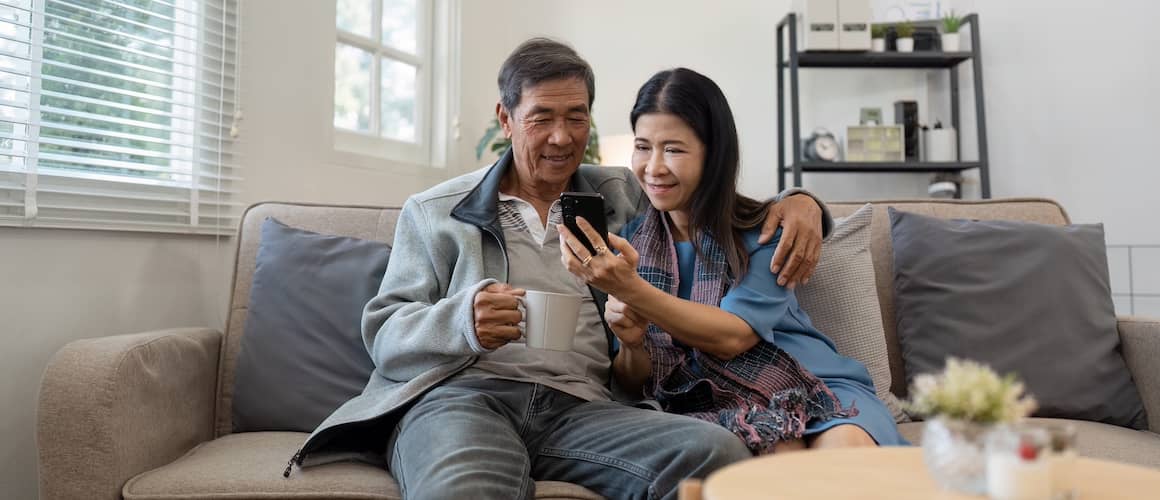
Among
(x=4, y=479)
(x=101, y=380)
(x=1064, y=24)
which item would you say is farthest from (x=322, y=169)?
(x=1064, y=24)

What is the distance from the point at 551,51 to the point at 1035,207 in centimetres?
116

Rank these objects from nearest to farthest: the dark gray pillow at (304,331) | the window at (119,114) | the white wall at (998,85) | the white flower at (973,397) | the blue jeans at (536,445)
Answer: the white flower at (973,397) < the blue jeans at (536,445) < the dark gray pillow at (304,331) < the window at (119,114) < the white wall at (998,85)

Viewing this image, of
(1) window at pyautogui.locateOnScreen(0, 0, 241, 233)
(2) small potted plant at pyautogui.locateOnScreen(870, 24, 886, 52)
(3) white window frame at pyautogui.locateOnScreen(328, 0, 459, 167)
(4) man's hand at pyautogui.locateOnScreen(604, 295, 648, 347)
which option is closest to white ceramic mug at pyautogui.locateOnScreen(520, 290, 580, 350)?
(4) man's hand at pyautogui.locateOnScreen(604, 295, 648, 347)

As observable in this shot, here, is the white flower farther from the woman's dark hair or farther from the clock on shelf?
the clock on shelf

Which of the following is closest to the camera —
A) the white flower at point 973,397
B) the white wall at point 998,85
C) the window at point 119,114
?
the white flower at point 973,397

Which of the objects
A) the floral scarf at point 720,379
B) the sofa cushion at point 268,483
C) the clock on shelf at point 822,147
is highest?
the clock on shelf at point 822,147

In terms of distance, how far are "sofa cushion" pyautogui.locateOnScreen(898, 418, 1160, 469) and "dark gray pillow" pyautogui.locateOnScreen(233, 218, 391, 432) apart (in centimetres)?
110

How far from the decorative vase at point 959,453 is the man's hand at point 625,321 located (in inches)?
25.5

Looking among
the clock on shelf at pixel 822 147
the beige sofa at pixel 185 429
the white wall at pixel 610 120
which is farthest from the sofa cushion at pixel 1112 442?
the clock on shelf at pixel 822 147

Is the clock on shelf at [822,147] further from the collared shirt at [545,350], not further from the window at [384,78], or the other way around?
the collared shirt at [545,350]

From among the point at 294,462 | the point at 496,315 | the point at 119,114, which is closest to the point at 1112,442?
the point at 496,315

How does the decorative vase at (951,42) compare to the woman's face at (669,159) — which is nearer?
the woman's face at (669,159)

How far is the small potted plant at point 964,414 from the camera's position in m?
0.75

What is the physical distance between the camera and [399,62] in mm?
3605
